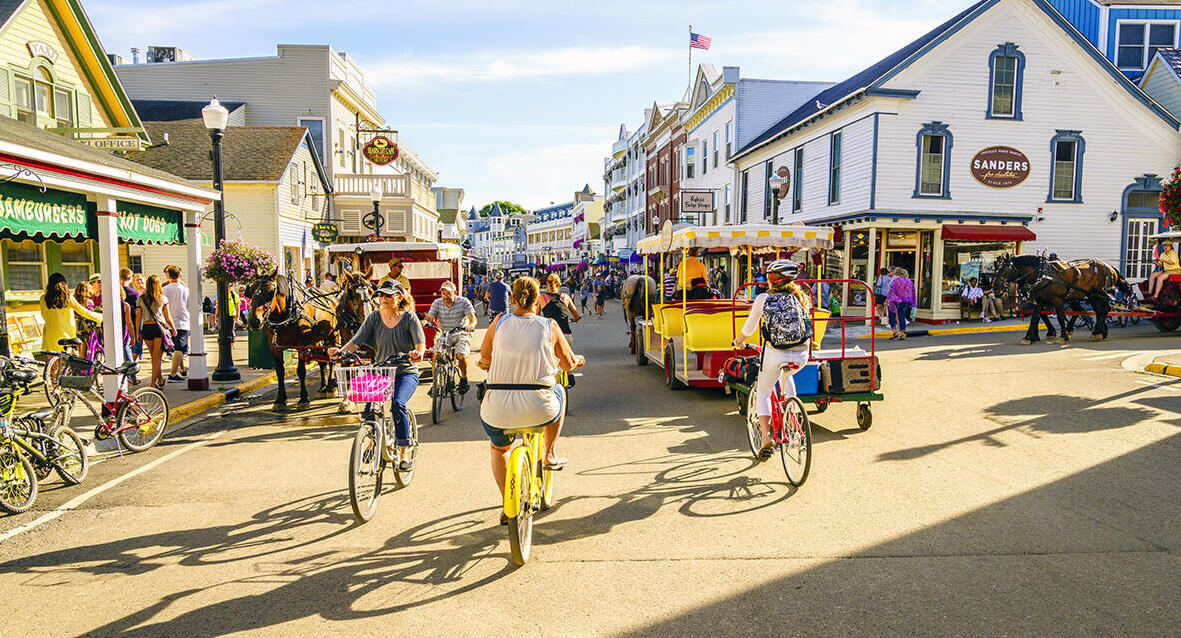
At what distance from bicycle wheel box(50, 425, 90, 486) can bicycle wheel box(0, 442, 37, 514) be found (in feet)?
1.30

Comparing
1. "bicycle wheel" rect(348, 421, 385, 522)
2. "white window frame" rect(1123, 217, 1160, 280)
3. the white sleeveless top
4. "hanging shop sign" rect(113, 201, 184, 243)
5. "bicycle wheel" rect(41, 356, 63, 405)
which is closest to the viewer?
the white sleeveless top

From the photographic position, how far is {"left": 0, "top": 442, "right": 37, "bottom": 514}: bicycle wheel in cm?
597

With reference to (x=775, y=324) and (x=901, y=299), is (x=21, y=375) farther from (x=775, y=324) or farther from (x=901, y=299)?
(x=901, y=299)

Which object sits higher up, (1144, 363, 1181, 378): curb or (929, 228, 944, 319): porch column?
(929, 228, 944, 319): porch column

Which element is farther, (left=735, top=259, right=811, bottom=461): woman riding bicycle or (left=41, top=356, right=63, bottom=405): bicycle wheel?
(left=41, top=356, right=63, bottom=405): bicycle wheel

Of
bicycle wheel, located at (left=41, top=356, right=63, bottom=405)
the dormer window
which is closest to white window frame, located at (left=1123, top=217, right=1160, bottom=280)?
the dormer window

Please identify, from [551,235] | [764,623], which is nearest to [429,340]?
[764,623]

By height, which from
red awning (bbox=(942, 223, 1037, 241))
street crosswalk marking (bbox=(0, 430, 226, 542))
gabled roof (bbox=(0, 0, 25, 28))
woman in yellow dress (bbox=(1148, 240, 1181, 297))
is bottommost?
street crosswalk marking (bbox=(0, 430, 226, 542))

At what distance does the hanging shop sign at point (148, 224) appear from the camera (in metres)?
9.80

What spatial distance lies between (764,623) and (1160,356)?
1327cm

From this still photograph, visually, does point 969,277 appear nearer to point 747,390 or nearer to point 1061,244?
point 1061,244

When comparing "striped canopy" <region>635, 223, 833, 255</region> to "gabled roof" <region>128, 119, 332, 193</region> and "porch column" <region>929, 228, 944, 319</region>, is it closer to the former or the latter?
"porch column" <region>929, 228, 944, 319</region>

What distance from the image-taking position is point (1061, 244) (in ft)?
77.8

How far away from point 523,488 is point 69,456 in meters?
4.73
